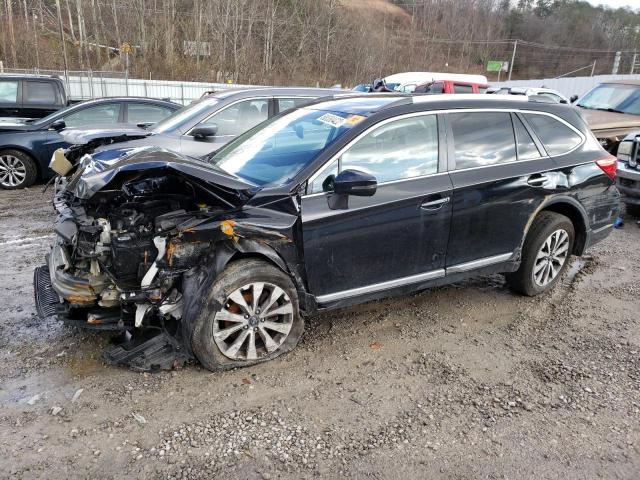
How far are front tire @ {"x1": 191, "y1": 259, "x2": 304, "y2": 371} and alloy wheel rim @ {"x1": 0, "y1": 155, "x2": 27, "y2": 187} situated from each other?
7.08 m

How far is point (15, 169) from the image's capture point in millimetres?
8625

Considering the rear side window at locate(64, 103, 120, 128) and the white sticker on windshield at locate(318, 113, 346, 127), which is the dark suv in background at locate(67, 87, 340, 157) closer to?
the rear side window at locate(64, 103, 120, 128)

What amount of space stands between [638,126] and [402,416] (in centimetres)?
939

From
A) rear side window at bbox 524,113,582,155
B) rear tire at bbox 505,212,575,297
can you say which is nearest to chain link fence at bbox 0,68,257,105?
rear side window at bbox 524,113,582,155

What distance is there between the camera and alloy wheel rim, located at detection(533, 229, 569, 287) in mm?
4613

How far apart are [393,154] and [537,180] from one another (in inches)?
55.8

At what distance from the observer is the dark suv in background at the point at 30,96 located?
1059 cm

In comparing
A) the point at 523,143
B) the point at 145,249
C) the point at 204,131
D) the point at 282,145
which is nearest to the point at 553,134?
the point at 523,143

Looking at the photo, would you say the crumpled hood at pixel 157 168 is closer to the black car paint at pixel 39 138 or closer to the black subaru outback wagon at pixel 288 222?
the black subaru outback wagon at pixel 288 222

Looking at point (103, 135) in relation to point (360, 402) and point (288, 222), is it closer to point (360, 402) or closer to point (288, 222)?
point (288, 222)

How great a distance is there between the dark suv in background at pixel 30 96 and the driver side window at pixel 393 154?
9.43 m

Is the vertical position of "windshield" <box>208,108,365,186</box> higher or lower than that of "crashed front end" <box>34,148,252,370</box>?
higher

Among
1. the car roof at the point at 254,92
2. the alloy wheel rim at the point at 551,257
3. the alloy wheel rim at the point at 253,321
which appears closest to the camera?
the alloy wheel rim at the point at 253,321

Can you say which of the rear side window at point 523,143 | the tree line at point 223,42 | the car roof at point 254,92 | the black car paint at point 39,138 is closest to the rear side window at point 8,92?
the black car paint at point 39,138
